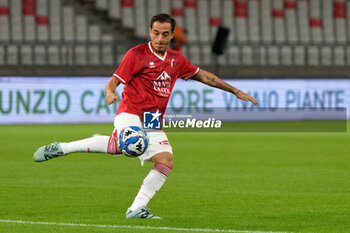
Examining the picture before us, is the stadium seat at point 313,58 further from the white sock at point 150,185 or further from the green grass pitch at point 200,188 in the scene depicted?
the white sock at point 150,185

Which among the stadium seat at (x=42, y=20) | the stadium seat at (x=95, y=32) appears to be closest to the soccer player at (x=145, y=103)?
the stadium seat at (x=42, y=20)

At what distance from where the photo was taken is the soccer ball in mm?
6945

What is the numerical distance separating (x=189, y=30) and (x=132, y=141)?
22998 mm

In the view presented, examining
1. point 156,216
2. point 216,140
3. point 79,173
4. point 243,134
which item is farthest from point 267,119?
point 156,216

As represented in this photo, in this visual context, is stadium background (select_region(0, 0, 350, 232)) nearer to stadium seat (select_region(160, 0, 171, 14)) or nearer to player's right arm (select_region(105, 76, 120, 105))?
stadium seat (select_region(160, 0, 171, 14))

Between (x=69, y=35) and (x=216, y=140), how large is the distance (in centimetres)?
1018

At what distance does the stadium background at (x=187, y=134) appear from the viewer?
794 centimetres

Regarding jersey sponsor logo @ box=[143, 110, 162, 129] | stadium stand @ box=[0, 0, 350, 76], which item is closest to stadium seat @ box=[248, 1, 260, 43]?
stadium stand @ box=[0, 0, 350, 76]

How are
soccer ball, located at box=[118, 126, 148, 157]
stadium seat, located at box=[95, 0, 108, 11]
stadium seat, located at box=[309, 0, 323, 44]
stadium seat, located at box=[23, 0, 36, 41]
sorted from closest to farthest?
soccer ball, located at box=[118, 126, 148, 157] → stadium seat, located at box=[23, 0, 36, 41] → stadium seat, located at box=[95, 0, 108, 11] → stadium seat, located at box=[309, 0, 323, 44]

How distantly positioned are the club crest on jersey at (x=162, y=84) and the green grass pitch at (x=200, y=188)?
1.16 meters

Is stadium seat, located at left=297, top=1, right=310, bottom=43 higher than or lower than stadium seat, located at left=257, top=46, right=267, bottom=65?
higher

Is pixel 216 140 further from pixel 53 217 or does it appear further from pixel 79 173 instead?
pixel 53 217

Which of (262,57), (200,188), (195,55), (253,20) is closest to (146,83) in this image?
(200,188)

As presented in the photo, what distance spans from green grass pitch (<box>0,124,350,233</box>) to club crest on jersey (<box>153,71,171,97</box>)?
1161 millimetres
